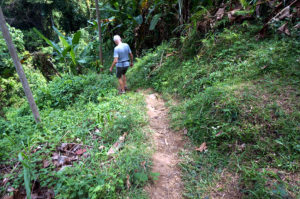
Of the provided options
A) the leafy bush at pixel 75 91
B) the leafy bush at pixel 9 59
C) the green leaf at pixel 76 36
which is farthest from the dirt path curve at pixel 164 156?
the leafy bush at pixel 9 59

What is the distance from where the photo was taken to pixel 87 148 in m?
2.56

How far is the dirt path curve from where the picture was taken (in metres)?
1.94

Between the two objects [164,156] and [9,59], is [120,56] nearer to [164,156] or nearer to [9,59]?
[164,156]

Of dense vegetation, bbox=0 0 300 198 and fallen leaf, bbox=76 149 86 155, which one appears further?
fallen leaf, bbox=76 149 86 155

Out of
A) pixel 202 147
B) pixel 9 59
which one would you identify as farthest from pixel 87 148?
pixel 9 59

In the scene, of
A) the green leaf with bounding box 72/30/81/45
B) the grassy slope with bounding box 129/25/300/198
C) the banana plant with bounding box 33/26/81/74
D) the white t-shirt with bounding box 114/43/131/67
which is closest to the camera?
the grassy slope with bounding box 129/25/300/198

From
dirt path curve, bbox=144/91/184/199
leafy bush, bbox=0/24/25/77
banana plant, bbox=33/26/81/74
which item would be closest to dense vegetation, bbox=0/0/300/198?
dirt path curve, bbox=144/91/184/199

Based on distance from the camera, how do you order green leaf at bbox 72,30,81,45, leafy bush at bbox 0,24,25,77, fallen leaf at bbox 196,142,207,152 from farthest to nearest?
leafy bush at bbox 0,24,25,77 < green leaf at bbox 72,30,81,45 < fallen leaf at bbox 196,142,207,152

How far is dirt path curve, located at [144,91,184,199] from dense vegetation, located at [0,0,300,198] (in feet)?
0.36

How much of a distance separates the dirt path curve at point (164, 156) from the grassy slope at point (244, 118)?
133 millimetres

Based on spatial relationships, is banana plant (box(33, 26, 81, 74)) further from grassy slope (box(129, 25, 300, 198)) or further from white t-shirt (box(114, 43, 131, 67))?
grassy slope (box(129, 25, 300, 198))

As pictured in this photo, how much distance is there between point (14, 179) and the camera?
2162 mm

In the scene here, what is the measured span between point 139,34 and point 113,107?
4539 mm

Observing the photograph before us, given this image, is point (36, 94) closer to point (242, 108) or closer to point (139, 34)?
point (139, 34)
